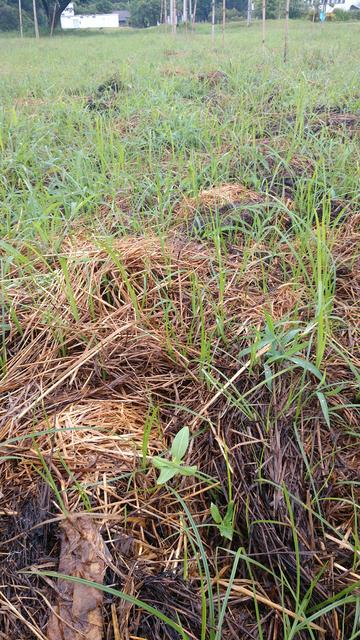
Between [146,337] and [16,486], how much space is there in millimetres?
440

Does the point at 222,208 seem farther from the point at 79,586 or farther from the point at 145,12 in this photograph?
the point at 145,12

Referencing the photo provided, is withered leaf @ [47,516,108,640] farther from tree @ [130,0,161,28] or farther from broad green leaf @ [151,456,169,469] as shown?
tree @ [130,0,161,28]

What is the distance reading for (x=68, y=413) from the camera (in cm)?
94

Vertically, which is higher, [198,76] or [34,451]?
[198,76]

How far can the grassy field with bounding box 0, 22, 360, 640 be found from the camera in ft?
2.27

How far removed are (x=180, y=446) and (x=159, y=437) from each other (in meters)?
0.11

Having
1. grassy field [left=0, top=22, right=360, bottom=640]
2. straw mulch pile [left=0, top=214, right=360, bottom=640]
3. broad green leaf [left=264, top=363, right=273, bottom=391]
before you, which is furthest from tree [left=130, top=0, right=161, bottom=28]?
broad green leaf [left=264, top=363, right=273, bottom=391]

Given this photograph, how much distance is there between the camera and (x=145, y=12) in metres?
29.0

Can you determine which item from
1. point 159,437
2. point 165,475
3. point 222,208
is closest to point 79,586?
point 165,475

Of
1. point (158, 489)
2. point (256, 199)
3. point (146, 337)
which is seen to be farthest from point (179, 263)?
point (158, 489)

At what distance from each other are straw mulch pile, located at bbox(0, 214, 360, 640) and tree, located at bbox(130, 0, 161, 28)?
32.9 m

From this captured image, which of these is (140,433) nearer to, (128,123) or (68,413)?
(68,413)

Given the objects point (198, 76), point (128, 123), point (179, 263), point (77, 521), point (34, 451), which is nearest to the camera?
point (77, 521)

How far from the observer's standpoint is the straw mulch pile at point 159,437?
28.0 inches
